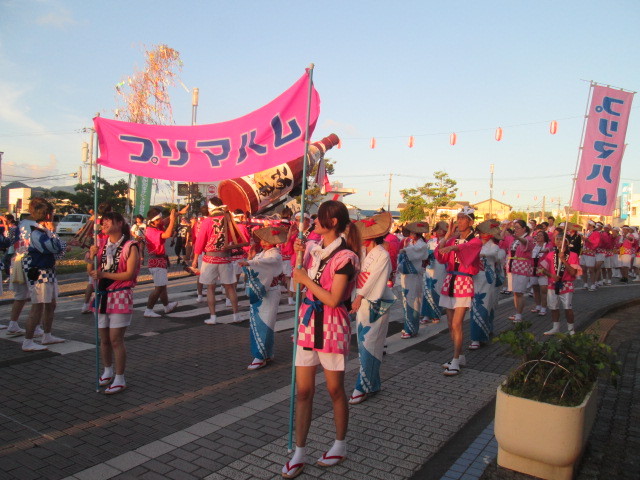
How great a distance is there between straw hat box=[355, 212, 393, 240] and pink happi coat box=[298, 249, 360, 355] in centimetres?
109

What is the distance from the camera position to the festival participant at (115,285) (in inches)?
197

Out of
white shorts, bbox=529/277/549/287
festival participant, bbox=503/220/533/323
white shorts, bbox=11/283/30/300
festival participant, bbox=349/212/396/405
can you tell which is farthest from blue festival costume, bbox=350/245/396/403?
white shorts, bbox=529/277/549/287

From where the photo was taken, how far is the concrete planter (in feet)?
11.0

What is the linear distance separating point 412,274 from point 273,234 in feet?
10.2

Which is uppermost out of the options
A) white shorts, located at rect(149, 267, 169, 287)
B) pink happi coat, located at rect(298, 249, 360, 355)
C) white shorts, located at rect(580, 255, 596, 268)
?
pink happi coat, located at rect(298, 249, 360, 355)

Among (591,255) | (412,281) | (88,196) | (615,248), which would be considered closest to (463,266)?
(412,281)

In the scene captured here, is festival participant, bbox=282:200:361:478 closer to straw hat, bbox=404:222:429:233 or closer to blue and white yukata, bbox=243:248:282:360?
blue and white yukata, bbox=243:248:282:360

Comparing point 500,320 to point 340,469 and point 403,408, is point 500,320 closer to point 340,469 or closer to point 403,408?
point 403,408

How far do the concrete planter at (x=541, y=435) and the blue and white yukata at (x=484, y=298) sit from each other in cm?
375

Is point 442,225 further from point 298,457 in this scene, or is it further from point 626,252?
point 626,252

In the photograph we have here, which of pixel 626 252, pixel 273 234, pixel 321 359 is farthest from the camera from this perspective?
pixel 626 252

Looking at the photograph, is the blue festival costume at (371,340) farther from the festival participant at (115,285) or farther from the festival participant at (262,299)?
the festival participant at (115,285)

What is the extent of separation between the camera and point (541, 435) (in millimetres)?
3406

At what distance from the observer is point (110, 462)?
12.1 ft
